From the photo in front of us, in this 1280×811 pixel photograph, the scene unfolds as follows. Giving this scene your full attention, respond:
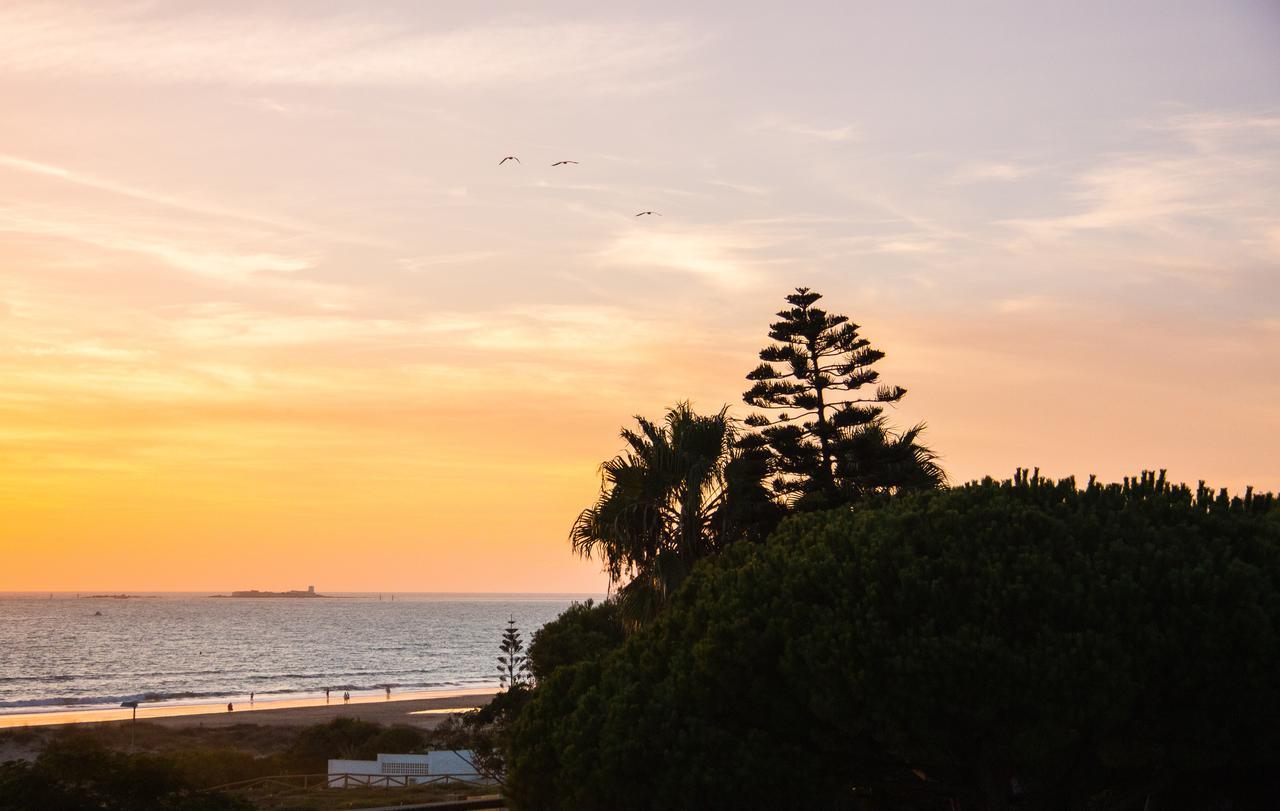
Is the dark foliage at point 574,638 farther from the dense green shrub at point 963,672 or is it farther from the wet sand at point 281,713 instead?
the wet sand at point 281,713

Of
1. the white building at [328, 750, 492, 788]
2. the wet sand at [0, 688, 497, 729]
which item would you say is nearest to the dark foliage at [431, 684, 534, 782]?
the white building at [328, 750, 492, 788]

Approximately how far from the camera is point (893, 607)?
10.4 m

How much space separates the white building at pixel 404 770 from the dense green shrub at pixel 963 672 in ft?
73.3

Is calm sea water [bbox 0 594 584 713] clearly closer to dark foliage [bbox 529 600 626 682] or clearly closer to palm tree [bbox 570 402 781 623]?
dark foliage [bbox 529 600 626 682]

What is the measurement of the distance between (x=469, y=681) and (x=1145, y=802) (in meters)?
95.6

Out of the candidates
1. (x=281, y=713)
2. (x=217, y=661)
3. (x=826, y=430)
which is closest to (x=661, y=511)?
(x=826, y=430)

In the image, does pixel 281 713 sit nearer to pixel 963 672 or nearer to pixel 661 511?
pixel 661 511

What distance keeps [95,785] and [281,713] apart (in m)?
59.2

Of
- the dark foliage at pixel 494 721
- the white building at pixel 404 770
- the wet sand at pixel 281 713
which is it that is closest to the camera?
the dark foliage at pixel 494 721

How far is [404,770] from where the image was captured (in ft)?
112

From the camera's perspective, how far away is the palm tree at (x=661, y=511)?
16.7 metres

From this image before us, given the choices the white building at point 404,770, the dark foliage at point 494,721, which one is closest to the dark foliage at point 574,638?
the dark foliage at point 494,721

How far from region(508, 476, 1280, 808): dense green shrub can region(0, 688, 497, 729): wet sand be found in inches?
2170

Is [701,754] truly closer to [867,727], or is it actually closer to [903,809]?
[867,727]
